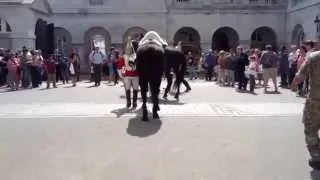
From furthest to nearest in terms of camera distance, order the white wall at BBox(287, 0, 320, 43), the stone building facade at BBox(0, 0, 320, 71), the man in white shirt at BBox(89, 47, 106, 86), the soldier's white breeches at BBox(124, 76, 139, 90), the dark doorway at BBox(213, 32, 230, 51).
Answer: the dark doorway at BBox(213, 32, 230, 51) < the stone building facade at BBox(0, 0, 320, 71) < the white wall at BBox(287, 0, 320, 43) < the man in white shirt at BBox(89, 47, 106, 86) < the soldier's white breeches at BBox(124, 76, 139, 90)

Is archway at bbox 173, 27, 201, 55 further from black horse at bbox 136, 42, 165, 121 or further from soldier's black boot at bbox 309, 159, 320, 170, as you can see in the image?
soldier's black boot at bbox 309, 159, 320, 170

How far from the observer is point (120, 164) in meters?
7.68

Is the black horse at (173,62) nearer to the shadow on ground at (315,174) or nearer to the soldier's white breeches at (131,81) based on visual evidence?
the soldier's white breeches at (131,81)

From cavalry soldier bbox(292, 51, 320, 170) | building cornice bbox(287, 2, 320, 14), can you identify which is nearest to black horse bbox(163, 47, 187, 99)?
cavalry soldier bbox(292, 51, 320, 170)

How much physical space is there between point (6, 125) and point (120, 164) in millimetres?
4389

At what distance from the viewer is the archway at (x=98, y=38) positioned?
1622 inches

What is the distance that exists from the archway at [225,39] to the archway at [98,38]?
8.12 m

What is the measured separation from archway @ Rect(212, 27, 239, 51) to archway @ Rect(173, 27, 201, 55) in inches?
55.7

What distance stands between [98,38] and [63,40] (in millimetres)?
2778

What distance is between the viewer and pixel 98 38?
4138cm

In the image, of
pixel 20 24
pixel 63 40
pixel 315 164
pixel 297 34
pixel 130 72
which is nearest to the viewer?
pixel 315 164

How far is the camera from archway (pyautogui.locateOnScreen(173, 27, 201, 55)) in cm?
4197

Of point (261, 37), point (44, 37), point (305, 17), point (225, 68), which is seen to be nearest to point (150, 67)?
point (225, 68)

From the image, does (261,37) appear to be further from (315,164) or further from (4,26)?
(315,164)
